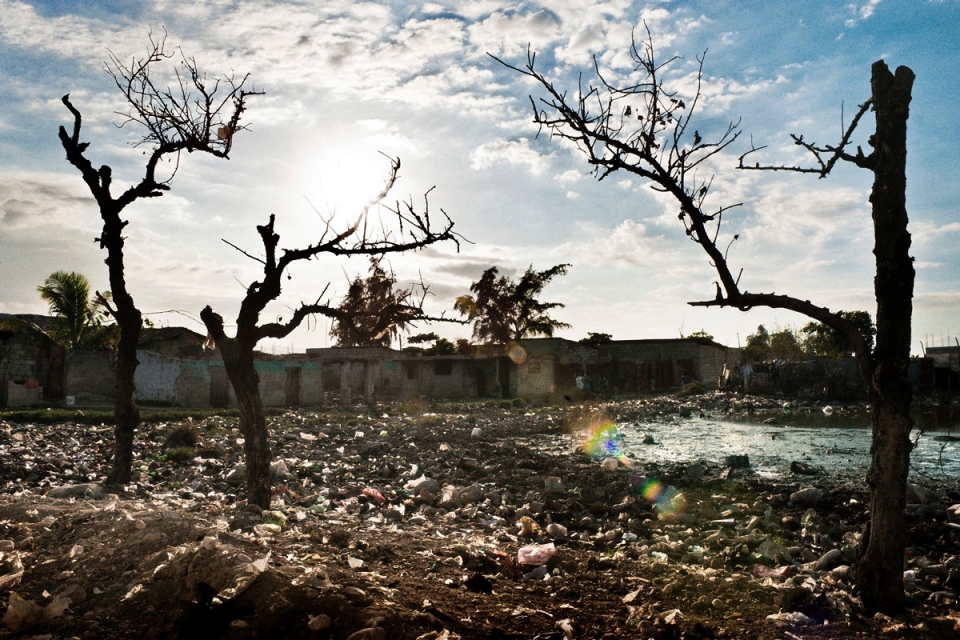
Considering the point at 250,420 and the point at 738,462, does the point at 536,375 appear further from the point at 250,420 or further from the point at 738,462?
the point at 250,420

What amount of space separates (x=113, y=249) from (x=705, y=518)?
652cm

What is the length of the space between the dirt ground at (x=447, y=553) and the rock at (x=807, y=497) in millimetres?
14

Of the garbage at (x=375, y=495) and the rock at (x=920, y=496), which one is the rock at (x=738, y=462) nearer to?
the rock at (x=920, y=496)

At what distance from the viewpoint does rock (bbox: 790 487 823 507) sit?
6.38 m

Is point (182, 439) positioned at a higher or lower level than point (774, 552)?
higher

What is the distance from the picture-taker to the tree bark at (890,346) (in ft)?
11.1

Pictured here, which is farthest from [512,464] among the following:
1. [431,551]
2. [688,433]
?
[688,433]

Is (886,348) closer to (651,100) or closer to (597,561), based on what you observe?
(651,100)

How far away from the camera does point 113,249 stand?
21.9ft

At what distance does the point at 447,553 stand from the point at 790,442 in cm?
1042

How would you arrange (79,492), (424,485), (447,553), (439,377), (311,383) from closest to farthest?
(447,553) → (79,492) → (424,485) → (311,383) → (439,377)

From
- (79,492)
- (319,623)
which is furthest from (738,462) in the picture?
(79,492)

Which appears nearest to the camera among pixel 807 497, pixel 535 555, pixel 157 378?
pixel 535 555

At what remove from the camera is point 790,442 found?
505 inches
